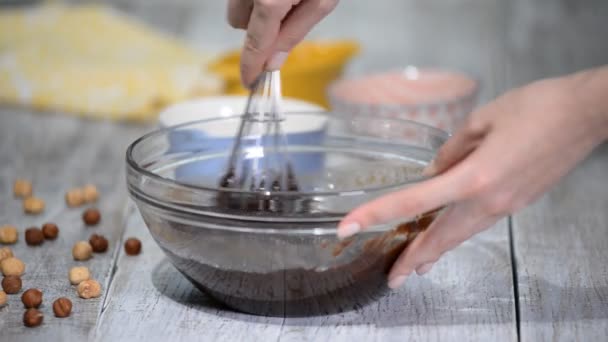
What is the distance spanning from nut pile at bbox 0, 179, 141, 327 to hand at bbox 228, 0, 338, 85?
1.00 feet

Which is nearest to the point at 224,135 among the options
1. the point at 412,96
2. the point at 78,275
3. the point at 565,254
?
the point at 78,275

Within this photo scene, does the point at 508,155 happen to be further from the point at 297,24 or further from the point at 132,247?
the point at 132,247

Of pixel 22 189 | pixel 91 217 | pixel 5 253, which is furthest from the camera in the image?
pixel 22 189

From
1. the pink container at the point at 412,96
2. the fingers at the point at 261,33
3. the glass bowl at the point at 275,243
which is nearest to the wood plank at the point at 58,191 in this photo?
the glass bowl at the point at 275,243

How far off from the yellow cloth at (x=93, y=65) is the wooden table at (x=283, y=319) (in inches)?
3.0

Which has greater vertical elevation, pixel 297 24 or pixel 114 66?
pixel 114 66

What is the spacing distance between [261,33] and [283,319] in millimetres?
322

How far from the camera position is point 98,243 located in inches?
49.4

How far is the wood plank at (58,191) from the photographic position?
42.1 inches

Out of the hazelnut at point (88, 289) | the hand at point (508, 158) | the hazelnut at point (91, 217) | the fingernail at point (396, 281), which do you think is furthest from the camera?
the hazelnut at point (91, 217)

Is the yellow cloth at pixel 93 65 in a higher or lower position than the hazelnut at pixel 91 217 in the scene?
higher

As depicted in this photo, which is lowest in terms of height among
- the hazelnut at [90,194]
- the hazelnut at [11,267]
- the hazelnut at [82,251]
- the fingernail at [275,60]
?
the hazelnut at [11,267]

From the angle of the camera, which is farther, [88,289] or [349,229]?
[88,289]

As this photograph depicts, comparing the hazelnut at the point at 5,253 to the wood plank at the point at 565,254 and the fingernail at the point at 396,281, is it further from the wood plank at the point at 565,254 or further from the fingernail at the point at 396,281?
the wood plank at the point at 565,254
